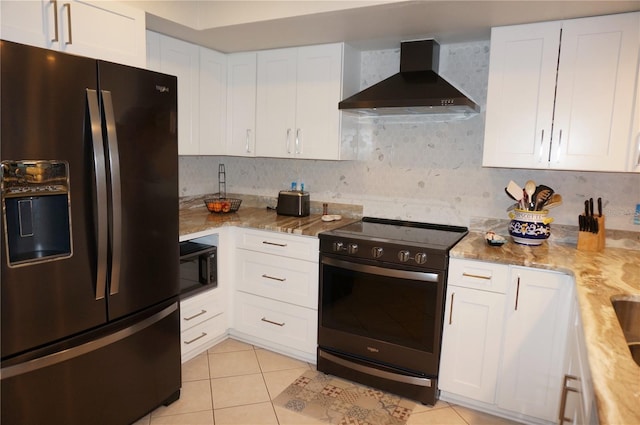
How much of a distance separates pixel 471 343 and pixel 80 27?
8.28 ft

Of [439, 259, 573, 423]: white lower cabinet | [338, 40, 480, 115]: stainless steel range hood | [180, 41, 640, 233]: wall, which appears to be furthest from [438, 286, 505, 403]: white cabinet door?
[338, 40, 480, 115]: stainless steel range hood

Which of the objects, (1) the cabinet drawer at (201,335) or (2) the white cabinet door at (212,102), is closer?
(1) the cabinet drawer at (201,335)

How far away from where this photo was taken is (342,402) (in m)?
2.43

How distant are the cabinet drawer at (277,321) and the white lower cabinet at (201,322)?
129 millimetres

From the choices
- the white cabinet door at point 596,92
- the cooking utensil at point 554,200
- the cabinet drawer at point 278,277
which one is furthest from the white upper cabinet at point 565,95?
the cabinet drawer at point 278,277

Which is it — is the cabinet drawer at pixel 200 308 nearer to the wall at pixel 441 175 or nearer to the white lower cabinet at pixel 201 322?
the white lower cabinet at pixel 201 322

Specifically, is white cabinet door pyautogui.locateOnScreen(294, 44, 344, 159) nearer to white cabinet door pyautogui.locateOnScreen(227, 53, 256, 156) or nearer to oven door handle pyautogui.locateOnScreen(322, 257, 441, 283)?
white cabinet door pyautogui.locateOnScreen(227, 53, 256, 156)

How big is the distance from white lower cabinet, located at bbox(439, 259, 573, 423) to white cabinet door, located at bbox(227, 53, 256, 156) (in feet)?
6.02

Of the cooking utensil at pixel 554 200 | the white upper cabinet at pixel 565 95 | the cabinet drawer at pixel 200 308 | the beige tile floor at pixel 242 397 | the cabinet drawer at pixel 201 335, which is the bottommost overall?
the beige tile floor at pixel 242 397

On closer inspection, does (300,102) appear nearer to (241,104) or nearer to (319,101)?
(319,101)

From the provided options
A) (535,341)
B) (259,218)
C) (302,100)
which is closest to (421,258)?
(535,341)

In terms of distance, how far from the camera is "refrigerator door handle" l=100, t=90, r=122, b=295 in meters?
1.80

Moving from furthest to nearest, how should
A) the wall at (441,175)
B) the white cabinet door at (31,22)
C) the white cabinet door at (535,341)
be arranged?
1. the wall at (441,175)
2. the white cabinet door at (535,341)
3. the white cabinet door at (31,22)

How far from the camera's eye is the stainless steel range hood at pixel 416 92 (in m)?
2.39
